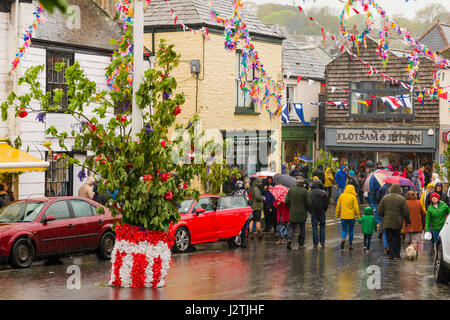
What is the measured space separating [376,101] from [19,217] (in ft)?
85.7

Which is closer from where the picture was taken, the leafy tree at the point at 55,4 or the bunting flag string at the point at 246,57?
the leafy tree at the point at 55,4

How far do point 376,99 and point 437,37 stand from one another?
8.12m

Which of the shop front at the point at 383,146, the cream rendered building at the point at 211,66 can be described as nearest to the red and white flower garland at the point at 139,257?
the cream rendered building at the point at 211,66

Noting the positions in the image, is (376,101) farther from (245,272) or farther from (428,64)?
(245,272)

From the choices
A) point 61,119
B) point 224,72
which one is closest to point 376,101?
point 224,72

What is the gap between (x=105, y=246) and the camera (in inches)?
651

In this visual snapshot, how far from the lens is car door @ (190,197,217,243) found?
17828 millimetres

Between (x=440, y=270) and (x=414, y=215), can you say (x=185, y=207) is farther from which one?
(x=440, y=270)

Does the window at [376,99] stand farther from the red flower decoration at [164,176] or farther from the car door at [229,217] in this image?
the red flower decoration at [164,176]

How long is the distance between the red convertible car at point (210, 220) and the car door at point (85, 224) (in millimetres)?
1893

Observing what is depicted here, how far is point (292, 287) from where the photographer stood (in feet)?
40.1

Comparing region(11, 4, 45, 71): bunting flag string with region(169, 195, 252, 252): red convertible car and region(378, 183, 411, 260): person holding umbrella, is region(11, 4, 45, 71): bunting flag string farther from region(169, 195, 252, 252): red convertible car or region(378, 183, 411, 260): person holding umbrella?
region(378, 183, 411, 260): person holding umbrella

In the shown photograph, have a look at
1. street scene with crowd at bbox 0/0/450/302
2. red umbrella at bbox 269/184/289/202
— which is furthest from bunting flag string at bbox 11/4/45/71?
red umbrella at bbox 269/184/289/202

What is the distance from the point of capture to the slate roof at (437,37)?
4122 centimetres
